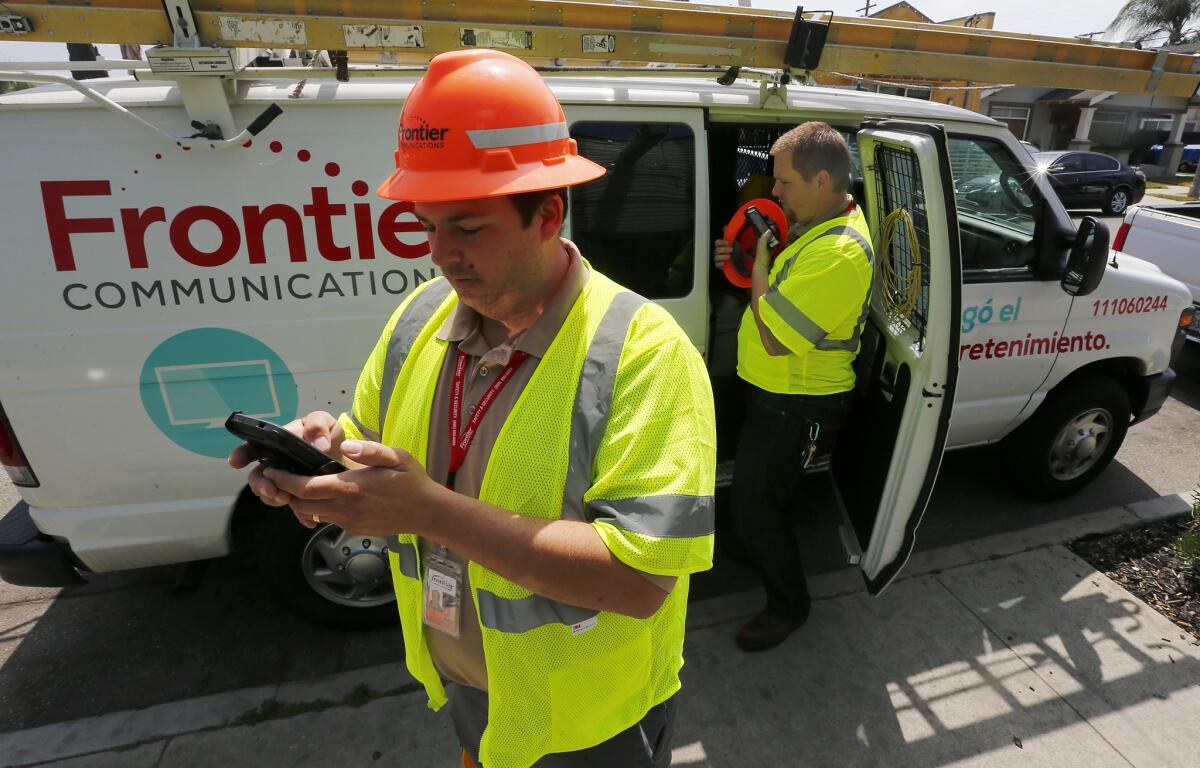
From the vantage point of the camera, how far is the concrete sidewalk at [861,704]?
2.49 m

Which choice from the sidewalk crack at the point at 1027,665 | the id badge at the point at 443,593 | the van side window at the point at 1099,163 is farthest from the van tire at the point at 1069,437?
the van side window at the point at 1099,163

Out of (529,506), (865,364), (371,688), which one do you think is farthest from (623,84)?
(371,688)

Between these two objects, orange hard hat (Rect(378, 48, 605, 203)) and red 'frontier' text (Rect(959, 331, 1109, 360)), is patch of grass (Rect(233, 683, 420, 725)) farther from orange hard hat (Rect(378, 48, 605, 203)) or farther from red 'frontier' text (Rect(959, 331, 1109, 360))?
red 'frontier' text (Rect(959, 331, 1109, 360))

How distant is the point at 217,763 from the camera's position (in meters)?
2.46

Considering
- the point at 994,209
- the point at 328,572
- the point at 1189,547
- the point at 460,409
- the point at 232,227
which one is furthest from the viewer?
the point at 994,209

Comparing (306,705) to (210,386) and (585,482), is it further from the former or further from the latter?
(585,482)

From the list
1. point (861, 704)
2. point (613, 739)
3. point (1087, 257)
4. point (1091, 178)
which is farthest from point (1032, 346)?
point (1091, 178)

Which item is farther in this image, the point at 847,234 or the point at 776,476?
the point at 776,476

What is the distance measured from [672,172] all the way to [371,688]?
2369 mm

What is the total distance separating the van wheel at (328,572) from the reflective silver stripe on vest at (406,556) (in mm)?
1378

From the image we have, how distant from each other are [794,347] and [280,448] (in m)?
1.91

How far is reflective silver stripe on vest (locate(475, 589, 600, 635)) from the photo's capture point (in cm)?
126

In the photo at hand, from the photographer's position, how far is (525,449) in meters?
1.19

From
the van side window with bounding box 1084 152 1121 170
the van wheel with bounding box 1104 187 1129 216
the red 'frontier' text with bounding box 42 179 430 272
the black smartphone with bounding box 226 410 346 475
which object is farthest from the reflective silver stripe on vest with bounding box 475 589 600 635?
the van wheel with bounding box 1104 187 1129 216
